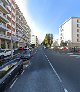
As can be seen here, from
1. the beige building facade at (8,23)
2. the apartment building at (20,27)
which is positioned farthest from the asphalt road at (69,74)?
the apartment building at (20,27)

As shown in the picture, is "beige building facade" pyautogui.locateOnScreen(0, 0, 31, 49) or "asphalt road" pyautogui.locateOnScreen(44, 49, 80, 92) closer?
"asphalt road" pyautogui.locateOnScreen(44, 49, 80, 92)

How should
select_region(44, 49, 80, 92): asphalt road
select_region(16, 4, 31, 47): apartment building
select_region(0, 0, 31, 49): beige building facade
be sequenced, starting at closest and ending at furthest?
select_region(44, 49, 80, 92): asphalt road < select_region(0, 0, 31, 49): beige building facade < select_region(16, 4, 31, 47): apartment building

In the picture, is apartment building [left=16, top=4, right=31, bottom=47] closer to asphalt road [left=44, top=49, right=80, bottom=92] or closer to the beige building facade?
the beige building facade

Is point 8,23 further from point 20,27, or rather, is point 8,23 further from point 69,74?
point 69,74

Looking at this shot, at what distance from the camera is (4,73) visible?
8156 mm

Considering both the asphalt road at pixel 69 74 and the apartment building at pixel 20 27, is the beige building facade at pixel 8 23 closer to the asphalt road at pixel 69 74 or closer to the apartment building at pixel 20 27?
the apartment building at pixel 20 27

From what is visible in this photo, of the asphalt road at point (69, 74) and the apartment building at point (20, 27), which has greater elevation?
the apartment building at point (20, 27)

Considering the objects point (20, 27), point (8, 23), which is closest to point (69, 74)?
point (8, 23)

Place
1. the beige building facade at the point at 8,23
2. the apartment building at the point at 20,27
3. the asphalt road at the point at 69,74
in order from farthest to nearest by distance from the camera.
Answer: the apartment building at the point at 20,27, the beige building facade at the point at 8,23, the asphalt road at the point at 69,74

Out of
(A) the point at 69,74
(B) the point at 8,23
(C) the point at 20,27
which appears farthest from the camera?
(C) the point at 20,27

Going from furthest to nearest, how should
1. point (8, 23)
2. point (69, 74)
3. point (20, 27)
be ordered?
point (20, 27)
point (8, 23)
point (69, 74)

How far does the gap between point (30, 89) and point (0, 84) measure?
2.06 meters

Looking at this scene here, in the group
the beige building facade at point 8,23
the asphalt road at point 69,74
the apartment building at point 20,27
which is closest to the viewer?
the asphalt road at point 69,74

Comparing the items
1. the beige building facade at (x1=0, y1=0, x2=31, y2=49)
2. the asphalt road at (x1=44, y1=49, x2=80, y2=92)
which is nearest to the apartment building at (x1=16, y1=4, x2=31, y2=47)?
the beige building facade at (x1=0, y1=0, x2=31, y2=49)
